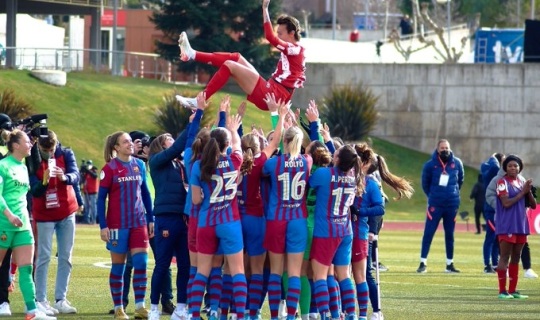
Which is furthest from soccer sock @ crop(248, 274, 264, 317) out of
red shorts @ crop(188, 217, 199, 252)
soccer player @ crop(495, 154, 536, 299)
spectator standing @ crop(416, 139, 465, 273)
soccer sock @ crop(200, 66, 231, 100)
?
spectator standing @ crop(416, 139, 465, 273)

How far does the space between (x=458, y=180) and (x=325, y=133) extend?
8625 mm

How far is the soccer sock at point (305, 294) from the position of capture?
13.8 metres

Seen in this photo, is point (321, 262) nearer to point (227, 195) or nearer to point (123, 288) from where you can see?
point (227, 195)

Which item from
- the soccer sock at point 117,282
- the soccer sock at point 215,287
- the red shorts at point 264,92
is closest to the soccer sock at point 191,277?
the soccer sock at point 215,287

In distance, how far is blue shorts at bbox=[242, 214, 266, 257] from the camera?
1323cm

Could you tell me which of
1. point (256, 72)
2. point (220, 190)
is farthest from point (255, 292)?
point (256, 72)

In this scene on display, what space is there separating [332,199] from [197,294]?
5.44 ft

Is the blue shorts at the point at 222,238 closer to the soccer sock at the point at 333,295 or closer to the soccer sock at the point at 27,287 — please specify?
the soccer sock at the point at 333,295

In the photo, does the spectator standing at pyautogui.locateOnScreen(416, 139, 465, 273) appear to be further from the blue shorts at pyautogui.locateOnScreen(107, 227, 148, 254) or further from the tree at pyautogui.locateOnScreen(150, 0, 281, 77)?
the tree at pyautogui.locateOnScreen(150, 0, 281, 77)

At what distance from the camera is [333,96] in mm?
47625

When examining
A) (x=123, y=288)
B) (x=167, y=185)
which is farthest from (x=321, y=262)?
(x=123, y=288)

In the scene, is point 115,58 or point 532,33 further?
point 115,58

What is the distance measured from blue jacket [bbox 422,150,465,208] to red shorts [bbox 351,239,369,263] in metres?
7.93

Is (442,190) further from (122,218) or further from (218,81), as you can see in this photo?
(122,218)
